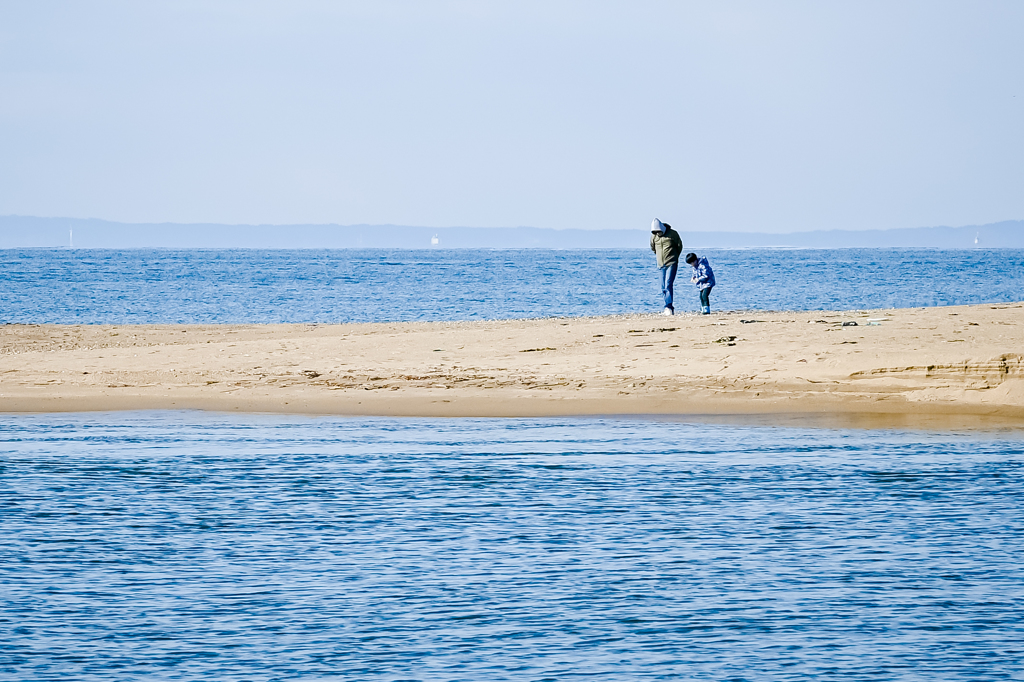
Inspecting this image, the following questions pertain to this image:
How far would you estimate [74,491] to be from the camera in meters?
11.0

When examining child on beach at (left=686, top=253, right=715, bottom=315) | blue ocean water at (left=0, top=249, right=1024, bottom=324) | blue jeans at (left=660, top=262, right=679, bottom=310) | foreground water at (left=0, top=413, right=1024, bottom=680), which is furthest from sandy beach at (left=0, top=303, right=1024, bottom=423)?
blue ocean water at (left=0, top=249, right=1024, bottom=324)

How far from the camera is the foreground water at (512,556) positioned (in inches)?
277

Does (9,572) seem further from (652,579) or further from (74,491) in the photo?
(652,579)

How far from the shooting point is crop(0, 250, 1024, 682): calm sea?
7.04m

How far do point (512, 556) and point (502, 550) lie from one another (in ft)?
0.59

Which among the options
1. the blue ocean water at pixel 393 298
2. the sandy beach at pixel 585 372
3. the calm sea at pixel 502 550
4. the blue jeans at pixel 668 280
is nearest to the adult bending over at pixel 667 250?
the blue jeans at pixel 668 280

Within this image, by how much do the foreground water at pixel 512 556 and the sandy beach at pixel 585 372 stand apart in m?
2.06

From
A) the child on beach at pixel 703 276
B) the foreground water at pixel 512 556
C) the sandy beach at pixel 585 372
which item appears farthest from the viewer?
the child on beach at pixel 703 276

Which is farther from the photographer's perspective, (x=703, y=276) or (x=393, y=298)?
(x=393, y=298)

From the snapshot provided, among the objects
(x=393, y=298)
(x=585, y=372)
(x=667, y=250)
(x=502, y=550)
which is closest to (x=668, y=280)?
(x=667, y=250)

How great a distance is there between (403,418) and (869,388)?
19.0 feet

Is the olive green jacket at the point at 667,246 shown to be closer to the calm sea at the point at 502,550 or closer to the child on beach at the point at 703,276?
the child on beach at the point at 703,276

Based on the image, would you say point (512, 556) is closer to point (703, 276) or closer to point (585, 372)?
point (585, 372)

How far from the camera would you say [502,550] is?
30.0 feet
